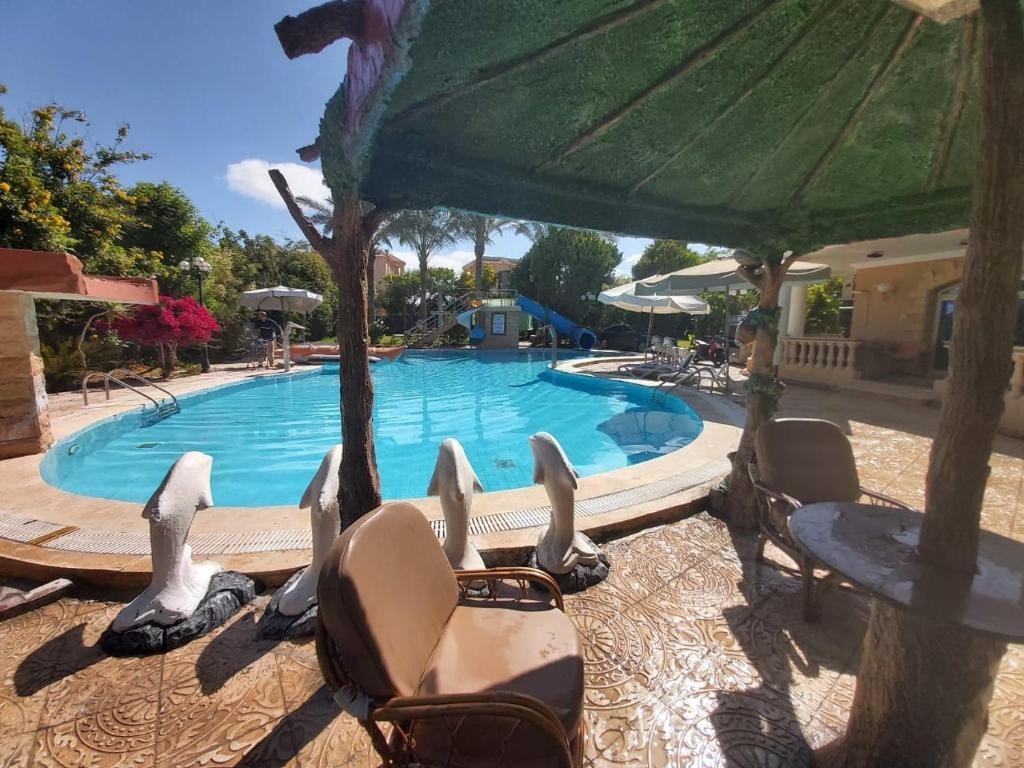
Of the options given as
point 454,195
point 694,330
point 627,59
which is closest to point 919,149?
point 627,59

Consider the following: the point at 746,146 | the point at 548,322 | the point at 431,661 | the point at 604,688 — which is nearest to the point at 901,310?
the point at 746,146

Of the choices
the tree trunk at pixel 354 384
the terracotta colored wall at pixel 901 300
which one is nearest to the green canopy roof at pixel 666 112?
the tree trunk at pixel 354 384

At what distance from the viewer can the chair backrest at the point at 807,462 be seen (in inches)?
126

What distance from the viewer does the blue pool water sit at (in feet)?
21.1

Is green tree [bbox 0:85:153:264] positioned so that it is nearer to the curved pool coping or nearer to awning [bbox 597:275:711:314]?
the curved pool coping

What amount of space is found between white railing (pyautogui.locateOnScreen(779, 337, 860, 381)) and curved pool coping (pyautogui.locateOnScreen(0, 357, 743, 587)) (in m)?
Result: 8.12

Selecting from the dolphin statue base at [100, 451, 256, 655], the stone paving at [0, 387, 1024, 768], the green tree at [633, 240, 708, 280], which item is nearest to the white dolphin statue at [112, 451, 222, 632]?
the dolphin statue base at [100, 451, 256, 655]

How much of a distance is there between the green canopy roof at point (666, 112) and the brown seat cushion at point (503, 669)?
7.66 feet

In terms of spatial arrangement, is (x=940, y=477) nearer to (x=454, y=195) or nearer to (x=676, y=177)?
(x=676, y=177)

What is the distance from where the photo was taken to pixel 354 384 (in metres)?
2.66

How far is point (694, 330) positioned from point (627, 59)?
2596 cm

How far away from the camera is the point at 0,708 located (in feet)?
6.71

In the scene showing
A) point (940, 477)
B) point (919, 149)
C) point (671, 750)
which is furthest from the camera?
point (919, 149)

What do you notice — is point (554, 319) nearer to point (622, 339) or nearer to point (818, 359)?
point (622, 339)
